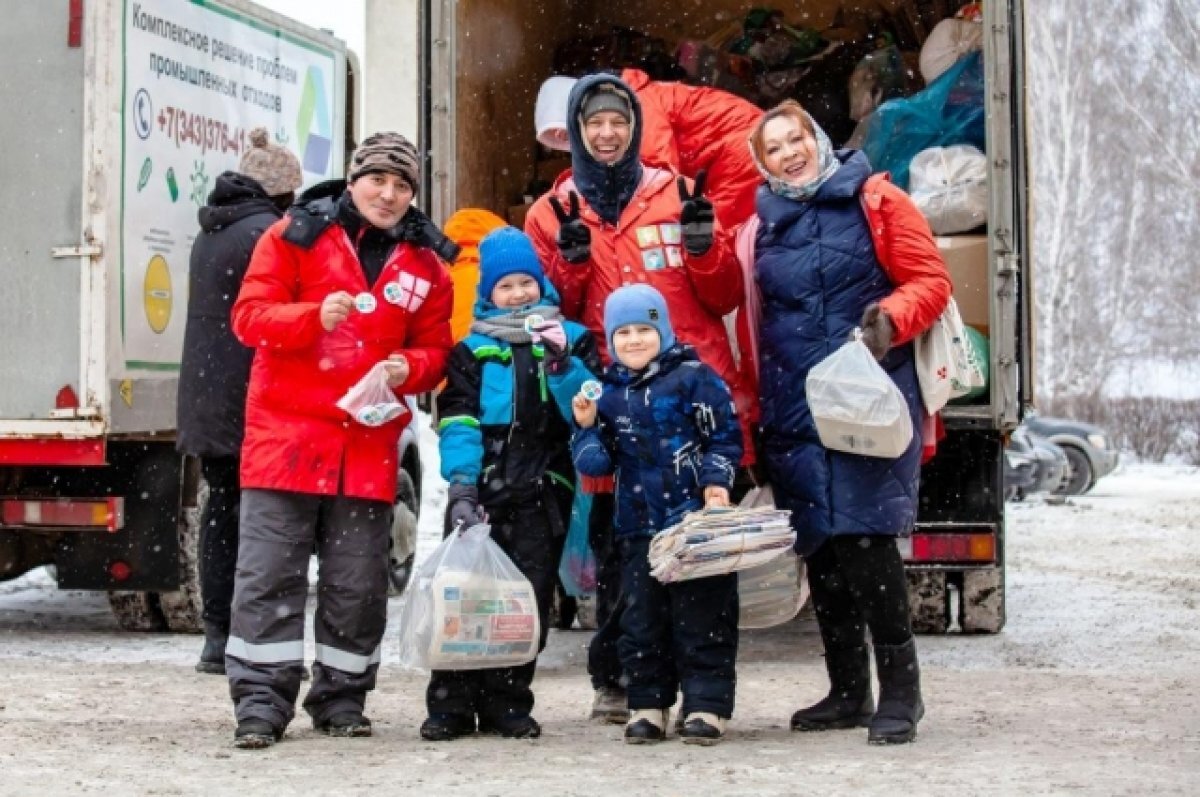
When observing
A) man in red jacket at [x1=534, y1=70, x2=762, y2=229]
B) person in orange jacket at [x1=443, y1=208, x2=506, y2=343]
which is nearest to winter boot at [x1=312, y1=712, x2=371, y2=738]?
person in orange jacket at [x1=443, y1=208, x2=506, y2=343]

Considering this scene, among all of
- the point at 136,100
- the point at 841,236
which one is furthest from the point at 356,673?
the point at 136,100

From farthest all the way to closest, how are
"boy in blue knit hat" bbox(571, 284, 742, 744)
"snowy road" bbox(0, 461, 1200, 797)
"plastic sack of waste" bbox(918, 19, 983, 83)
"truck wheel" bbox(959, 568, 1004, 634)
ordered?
1. "plastic sack of waste" bbox(918, 19, 983, 83)
2. "truck wheel" bbox(959, 568, 1004, 634)
3. "boy in blue knit hat" bbox(571, 284, 742, 744)
4. "snowy road" bbox(0, 461, 1200, 797)

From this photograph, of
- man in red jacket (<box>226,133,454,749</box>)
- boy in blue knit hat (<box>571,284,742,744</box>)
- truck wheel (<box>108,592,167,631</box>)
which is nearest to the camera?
boy in blue knit hat (<box>571,284,742,744</box>)

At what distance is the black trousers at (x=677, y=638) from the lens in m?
5.86

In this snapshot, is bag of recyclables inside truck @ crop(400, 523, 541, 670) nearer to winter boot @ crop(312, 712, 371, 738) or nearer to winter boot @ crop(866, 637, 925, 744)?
winter boot @ crop(312, 712, 371, 738)

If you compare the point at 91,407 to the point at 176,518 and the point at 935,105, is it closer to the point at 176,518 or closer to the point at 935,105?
the point at 176,518

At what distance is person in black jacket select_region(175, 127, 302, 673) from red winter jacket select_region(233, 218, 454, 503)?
152 centimetres

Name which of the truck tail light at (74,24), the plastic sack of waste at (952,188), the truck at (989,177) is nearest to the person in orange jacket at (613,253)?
the truck at (989,177)

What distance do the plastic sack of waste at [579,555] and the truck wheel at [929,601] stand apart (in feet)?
7.92

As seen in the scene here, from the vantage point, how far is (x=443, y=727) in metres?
5.95

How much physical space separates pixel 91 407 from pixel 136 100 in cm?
128

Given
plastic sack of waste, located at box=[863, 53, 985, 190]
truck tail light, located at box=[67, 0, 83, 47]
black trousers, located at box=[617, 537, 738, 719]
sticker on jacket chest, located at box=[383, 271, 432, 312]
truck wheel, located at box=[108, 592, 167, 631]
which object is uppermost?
truck tail light, located at box=[67, 0, 83, 47]

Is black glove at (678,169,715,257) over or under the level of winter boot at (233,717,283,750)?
over

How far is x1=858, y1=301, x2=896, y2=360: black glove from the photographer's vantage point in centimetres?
575
